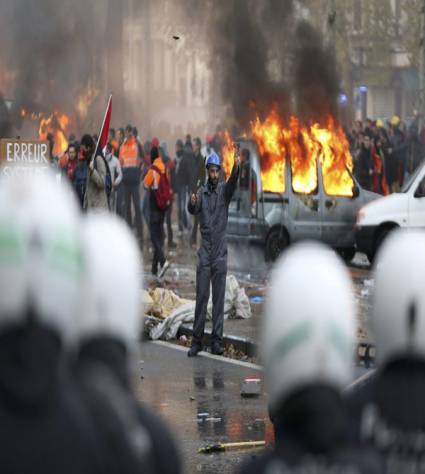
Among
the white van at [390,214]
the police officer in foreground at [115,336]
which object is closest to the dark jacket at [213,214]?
A: the white van at [390,214]

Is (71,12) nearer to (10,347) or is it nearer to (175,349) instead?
(175,349)

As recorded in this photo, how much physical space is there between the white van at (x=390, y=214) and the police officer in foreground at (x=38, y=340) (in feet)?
56.0

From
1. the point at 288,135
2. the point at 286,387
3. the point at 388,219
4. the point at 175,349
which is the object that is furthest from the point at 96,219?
the point at 288,135

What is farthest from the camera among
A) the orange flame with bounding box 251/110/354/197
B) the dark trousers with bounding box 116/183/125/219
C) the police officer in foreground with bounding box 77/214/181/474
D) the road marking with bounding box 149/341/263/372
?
the dark trousers with bounding box 116/183/125/219

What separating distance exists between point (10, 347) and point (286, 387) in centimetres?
54

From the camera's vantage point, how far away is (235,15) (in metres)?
29.7

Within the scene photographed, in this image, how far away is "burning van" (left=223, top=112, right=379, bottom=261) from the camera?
20.8m

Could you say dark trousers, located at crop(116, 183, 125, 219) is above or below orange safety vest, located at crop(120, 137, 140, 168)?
below

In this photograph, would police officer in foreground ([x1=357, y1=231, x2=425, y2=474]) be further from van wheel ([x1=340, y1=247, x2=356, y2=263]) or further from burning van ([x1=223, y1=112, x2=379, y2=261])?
van wheel ([x1=340, y1=247, x2=356, y2=263])

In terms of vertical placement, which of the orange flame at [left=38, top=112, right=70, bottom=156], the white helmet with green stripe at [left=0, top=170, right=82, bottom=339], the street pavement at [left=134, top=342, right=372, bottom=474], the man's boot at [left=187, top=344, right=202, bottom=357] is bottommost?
the street pavement at [left=134, top=342, right=372, bottom=474]

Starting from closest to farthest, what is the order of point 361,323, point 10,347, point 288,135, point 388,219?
point 10,347 < point 361,323 < point 388,219 < point 288,135

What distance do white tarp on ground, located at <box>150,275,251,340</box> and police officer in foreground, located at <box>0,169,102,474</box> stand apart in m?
11.3

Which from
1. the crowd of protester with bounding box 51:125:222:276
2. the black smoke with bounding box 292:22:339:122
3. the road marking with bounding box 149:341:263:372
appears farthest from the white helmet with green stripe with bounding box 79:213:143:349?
the black smoke with bounding box 292:22:339:122

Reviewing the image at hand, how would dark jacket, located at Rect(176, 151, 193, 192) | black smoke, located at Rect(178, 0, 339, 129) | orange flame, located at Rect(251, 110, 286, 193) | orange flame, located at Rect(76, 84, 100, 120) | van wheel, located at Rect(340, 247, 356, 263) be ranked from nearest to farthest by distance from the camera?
orange flame, located at Rect(251, 110, 286, 193) < van wheel, located at Rect(340, 247, 356, 263) < black smoke, located at Rect(178, 0, 339, 129) < dark jacket, located at Rect(176, 151, 193, 192) < orange flame, located at Rect(76, 84, 100, 120)
